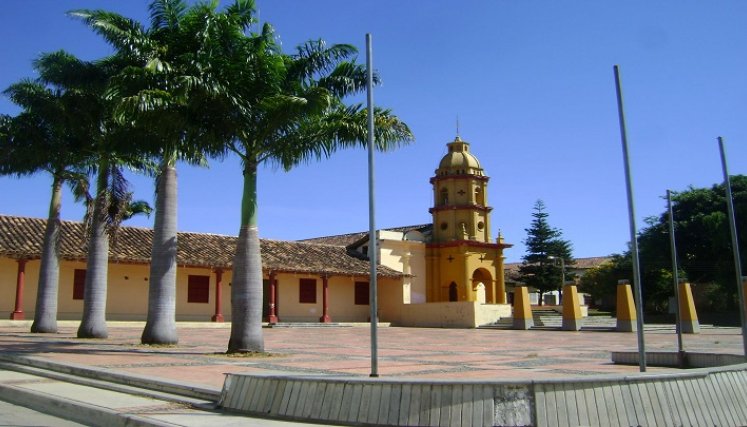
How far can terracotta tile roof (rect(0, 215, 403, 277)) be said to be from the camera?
2503 cm

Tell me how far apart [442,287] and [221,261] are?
51.0 feet

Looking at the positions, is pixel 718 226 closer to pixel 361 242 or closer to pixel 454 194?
pixel 454 194

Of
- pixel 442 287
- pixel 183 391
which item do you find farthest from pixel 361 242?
pixel 183 391

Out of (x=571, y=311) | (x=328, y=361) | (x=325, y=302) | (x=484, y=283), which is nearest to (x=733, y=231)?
(x=328, y=361)

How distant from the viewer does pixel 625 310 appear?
2644 centimetres

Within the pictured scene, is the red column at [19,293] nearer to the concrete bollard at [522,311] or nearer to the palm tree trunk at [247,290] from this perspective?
the palm tree trunk at [247,290]

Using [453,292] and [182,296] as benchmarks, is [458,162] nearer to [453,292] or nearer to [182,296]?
[453,292]

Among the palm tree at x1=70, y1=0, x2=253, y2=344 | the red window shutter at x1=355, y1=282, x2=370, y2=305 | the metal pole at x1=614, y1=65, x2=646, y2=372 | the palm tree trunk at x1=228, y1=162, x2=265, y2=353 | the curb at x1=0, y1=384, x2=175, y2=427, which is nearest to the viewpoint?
the curb at x1=0, y1=384, x2=175, y2=427

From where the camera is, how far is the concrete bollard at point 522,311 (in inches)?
1180

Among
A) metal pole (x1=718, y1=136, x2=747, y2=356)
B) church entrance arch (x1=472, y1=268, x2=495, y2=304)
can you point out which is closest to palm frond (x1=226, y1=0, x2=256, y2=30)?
metal pole (x1=718, y1=136, x2=747, y2=356)

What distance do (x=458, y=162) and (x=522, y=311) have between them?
1329 centimetres

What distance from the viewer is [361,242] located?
1576 inches

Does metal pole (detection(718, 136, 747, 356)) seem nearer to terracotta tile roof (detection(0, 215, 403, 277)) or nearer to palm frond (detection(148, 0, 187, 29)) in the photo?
palm frond (detection(148, 0, 187, 29))

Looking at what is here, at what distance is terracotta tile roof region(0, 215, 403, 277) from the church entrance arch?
707 centimetres
